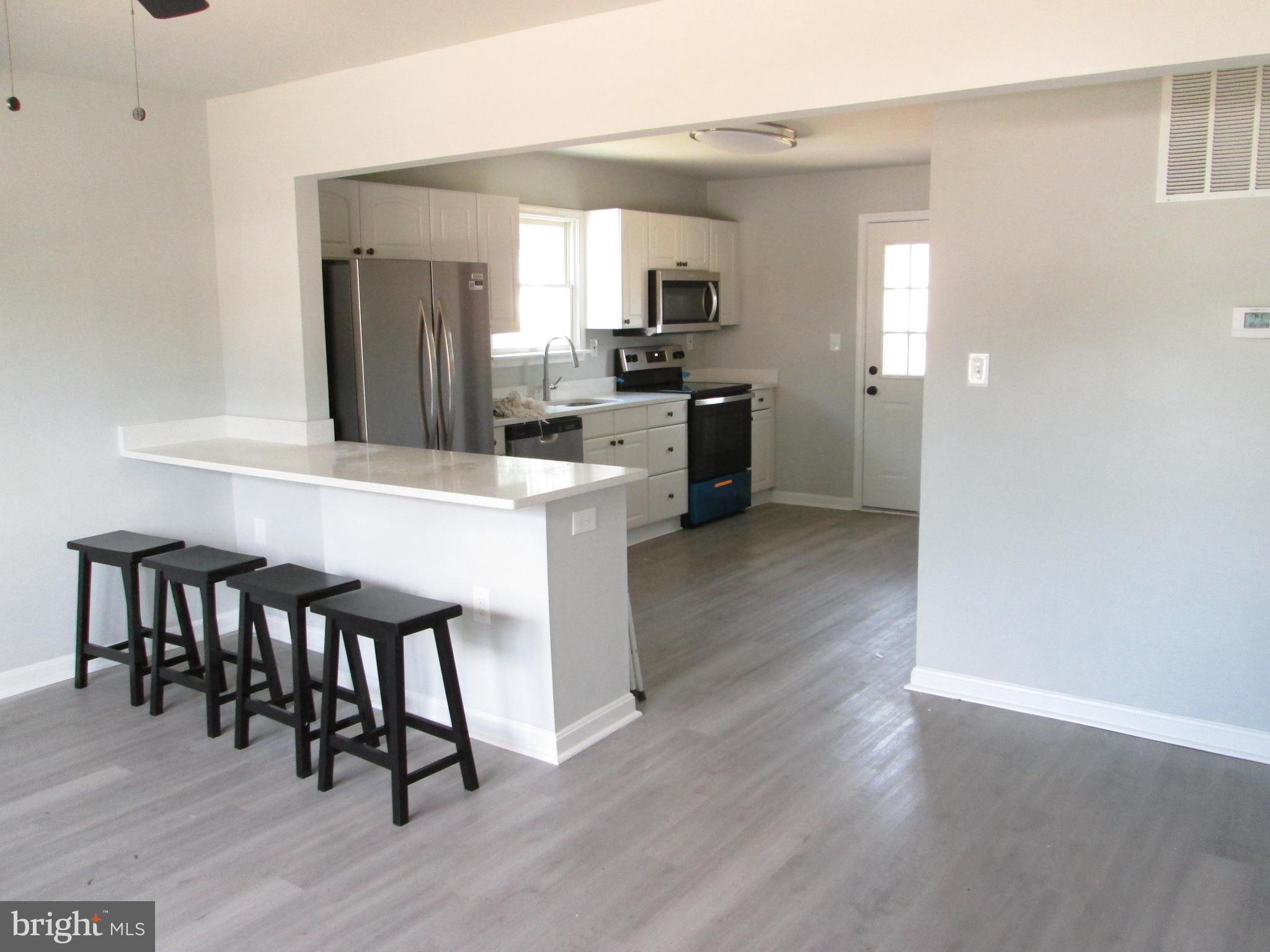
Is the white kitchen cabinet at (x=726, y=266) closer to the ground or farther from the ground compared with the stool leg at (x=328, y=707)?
farther from the ground

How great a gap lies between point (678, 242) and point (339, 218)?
2643 mm

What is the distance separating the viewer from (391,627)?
8.91 feet

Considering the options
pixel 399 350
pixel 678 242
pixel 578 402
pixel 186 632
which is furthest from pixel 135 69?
pixel 678 242

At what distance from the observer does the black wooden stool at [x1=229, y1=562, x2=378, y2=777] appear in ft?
10.00

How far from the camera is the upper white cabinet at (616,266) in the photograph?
238 inches

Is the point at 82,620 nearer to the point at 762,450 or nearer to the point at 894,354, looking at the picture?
the point at 762,450

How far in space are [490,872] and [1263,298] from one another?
2.74 meters

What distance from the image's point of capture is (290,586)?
3.13 meters

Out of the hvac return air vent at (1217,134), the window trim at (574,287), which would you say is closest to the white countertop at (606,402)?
the window trim at (574,287)

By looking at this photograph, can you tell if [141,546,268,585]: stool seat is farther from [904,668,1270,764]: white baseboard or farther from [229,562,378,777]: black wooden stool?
[904,668,1270,764]: white baseboard

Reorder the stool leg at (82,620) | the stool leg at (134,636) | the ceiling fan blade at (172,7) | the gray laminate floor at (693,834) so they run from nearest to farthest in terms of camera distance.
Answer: the ceiling fan blade at (172,7)
the gray laminate floor at (693,834)
the stool leg at (134,636)
the stool leg at (82,620)

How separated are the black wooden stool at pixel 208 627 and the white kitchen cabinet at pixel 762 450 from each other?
13.2ft

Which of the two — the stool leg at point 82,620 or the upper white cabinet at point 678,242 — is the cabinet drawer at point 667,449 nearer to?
the upper white cabinet at point 678,242

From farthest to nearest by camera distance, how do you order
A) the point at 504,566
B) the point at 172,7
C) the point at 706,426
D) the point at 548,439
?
the point at 706,426 → the point at 548,439 → the point at 504,566 → the point at 172,7
